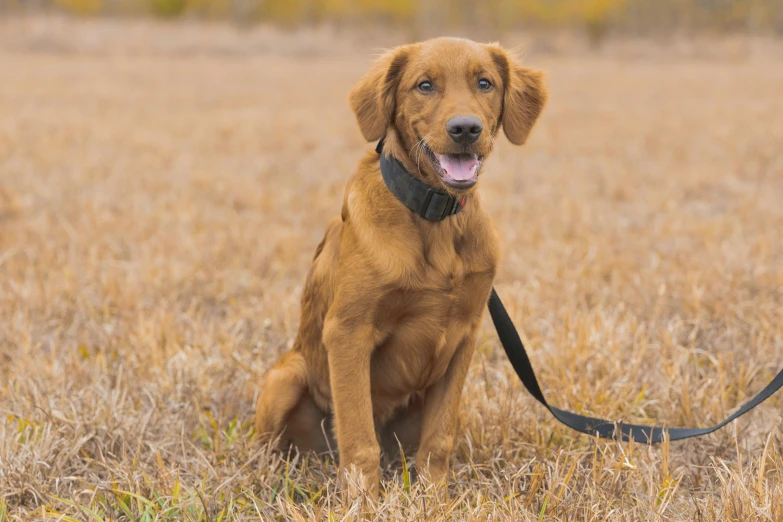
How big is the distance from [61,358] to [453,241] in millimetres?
2021

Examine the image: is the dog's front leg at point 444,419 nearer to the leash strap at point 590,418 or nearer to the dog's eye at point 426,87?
the leash strap at point 590,418

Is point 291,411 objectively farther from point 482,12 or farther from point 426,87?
point 482,12

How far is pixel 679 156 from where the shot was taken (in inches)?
346

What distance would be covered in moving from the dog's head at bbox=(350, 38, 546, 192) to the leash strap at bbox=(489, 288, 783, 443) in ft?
1.94

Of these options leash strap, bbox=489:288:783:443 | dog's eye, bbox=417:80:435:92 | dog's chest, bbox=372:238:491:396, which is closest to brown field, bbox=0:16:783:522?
leash strap, bbox=489:288:783:443

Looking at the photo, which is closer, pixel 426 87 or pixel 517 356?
pixel 426 87

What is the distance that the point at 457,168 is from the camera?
233 cm

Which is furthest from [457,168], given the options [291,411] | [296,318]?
[296,318]

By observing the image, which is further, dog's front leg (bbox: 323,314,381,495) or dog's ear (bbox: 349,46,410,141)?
dog's ear (bbox: 349,46,410,141)

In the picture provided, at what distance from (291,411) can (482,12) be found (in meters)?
50.7

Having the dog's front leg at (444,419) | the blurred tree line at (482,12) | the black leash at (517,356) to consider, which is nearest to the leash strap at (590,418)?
the black leash at (517,356)

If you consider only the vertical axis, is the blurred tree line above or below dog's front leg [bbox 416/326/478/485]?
above

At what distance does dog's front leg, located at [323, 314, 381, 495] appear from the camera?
2359 mm

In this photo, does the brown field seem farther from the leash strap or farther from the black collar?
the black collar
